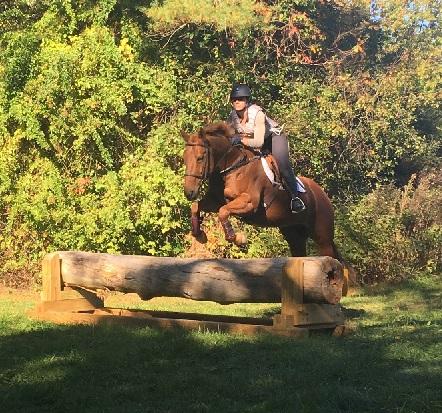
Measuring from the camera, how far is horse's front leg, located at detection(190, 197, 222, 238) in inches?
372

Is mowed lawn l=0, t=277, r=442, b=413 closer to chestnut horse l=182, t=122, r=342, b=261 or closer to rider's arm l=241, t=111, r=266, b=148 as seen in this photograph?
chestnut horse l=182, t=122, r=342, b=261

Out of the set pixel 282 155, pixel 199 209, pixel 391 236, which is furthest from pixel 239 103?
pixel 391 236

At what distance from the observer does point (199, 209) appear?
31.4ft

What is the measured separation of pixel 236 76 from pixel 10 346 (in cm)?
1197

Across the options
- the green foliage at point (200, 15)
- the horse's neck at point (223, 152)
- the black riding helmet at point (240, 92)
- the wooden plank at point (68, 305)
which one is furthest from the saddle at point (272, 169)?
the green foliage at point (200, 15)

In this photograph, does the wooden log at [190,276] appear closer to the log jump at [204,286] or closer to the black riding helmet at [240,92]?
the log jump at [204,286]

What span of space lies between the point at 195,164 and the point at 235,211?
90cm

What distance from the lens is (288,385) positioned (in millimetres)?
5242

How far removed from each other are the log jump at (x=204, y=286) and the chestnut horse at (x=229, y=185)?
1.22 meters

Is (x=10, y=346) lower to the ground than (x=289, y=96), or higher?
lower

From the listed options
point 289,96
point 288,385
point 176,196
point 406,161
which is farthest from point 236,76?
point 288,385

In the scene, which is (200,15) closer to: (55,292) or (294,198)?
(294,198)

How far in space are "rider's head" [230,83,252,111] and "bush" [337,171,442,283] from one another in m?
7.59

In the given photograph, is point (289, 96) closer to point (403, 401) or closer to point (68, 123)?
point (68, 123)
